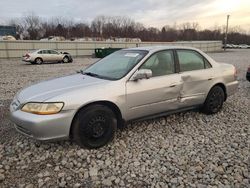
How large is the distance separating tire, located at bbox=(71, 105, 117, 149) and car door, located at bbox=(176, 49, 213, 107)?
1.57 meters

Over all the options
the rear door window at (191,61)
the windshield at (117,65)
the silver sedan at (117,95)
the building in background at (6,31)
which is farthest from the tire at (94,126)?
the building in background at (6,31)

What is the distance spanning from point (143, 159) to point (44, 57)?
20.9m

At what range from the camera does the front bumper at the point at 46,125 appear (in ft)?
10.5

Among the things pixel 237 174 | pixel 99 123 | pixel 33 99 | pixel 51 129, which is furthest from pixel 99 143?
pixel 237 174

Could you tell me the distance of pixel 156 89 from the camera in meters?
4.06

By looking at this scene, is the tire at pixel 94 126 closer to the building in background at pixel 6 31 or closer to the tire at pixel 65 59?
the tire at pixel 65 59

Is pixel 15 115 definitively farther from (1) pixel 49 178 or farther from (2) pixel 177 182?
(2) pixel 177 182

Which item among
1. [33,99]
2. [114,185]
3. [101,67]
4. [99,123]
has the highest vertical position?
[101,67]

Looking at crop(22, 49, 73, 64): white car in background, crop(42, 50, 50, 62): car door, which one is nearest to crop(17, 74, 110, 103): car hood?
crop(22, 49, 73, 64): white car in background

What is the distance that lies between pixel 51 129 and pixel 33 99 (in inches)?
20.9

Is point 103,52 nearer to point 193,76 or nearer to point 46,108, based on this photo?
point 193,76

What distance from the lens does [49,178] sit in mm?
2939

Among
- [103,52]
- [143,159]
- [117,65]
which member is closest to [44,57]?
[103,52]

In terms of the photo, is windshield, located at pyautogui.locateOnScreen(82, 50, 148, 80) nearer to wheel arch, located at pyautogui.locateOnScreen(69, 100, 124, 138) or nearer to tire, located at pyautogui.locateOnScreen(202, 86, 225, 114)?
wheel arch, located at pyautogui.locateOnScreen(69, 100, 124, 138)
